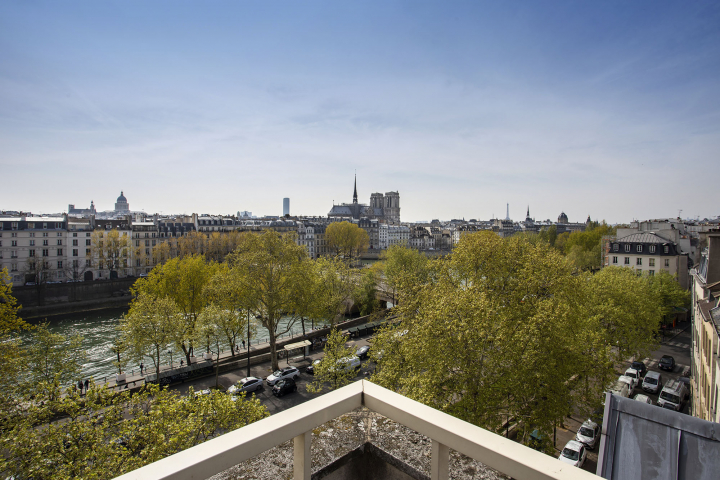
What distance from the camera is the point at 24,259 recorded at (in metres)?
50.2

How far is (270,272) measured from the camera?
22297 mm

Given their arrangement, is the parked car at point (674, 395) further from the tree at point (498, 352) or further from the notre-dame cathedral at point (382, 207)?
the notre-dame cathedral at point (382, 207)

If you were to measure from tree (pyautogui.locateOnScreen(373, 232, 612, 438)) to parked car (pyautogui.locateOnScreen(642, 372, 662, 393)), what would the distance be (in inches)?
295

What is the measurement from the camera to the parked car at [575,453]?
14130mm

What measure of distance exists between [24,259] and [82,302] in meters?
14.0

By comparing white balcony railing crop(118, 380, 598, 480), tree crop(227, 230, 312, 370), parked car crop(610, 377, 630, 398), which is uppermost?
white balcony railing crop(118, 380, 598, 480)

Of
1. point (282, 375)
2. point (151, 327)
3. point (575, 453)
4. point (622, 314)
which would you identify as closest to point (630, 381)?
point (622, 314)

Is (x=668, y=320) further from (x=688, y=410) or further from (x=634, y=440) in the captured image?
(x=634, y=440)

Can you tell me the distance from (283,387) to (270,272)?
20.1 ft

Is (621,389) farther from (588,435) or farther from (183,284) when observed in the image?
(183,284)

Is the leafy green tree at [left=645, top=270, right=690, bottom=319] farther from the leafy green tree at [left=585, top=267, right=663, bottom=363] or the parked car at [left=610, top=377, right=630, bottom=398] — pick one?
the parked car at [left=610, top=377, right=630, bottom=398]

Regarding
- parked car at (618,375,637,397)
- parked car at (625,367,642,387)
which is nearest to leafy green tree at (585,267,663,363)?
parked car at (618,375,637,397)

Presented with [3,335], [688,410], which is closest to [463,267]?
[688,410]

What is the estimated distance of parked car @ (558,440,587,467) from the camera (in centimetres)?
Answer: 1413
